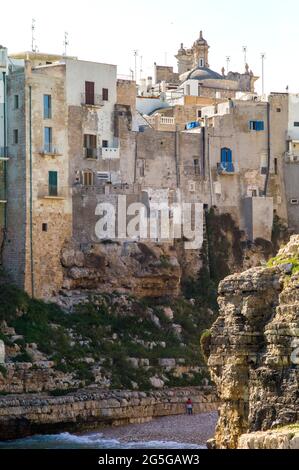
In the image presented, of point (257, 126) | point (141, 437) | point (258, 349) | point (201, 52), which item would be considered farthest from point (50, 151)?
point (201, 52)

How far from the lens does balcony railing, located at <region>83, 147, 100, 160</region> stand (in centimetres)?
6147

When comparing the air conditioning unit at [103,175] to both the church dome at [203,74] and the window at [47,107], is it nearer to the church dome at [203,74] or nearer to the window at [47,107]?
the window at [47,107]

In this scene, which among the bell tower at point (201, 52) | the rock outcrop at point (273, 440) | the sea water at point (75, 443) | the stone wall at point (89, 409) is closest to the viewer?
the rock outcrop at point (273, 440)

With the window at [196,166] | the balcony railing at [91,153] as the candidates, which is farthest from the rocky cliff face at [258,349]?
the window at [196,166]

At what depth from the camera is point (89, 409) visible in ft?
174

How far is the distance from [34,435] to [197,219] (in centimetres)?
1580

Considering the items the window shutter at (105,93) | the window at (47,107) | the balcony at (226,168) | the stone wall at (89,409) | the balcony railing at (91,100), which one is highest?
the window shutter at (105,93)

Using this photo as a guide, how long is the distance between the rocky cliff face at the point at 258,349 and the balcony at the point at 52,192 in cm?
2502

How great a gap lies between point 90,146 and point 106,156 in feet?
2.62

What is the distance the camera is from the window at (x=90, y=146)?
61.5 meters

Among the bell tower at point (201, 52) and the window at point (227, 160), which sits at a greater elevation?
the bell tower at point (201, 52)

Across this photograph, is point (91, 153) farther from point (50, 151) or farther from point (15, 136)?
point (15, 136)
